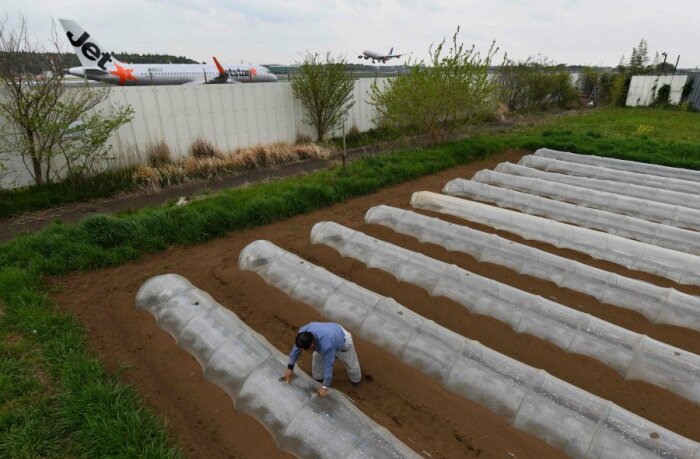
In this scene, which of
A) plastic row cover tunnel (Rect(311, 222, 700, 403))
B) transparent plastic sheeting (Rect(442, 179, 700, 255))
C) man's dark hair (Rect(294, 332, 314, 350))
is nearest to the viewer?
man's dark hair (Rect(294, 332, 314, 350))

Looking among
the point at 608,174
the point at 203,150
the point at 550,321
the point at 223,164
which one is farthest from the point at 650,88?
the point at 550,321

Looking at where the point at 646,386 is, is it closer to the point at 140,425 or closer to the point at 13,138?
the point at 140,425

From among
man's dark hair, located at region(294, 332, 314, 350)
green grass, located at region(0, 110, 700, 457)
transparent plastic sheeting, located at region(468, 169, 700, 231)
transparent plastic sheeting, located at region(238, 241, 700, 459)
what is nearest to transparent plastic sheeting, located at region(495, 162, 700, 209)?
transparent plastic sheeting, located at region(468, 169, 700, 231)

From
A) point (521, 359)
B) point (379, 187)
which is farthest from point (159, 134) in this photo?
point (521, 359)

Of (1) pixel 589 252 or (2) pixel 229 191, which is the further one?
(2) pixel 229 191

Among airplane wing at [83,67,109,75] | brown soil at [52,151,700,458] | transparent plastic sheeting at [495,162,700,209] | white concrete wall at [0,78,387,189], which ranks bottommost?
brown soil at [52,151,700,458]

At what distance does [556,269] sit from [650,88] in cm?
3170

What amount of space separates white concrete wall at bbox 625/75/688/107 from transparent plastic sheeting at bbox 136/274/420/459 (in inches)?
1372

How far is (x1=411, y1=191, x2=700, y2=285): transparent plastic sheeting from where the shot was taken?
6.71m

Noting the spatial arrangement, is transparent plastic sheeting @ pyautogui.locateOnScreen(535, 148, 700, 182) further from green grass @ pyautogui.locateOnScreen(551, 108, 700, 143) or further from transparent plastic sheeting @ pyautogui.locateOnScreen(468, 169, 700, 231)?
green grass @ pyautogui.locateOnScreen(551, 108, 700, 143)

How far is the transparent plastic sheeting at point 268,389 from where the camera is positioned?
3.64 m

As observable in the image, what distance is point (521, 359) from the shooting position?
16.1ft

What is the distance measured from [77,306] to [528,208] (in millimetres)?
9366

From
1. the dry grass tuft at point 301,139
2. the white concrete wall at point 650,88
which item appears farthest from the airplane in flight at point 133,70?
the white concrete wall at point 650,88
